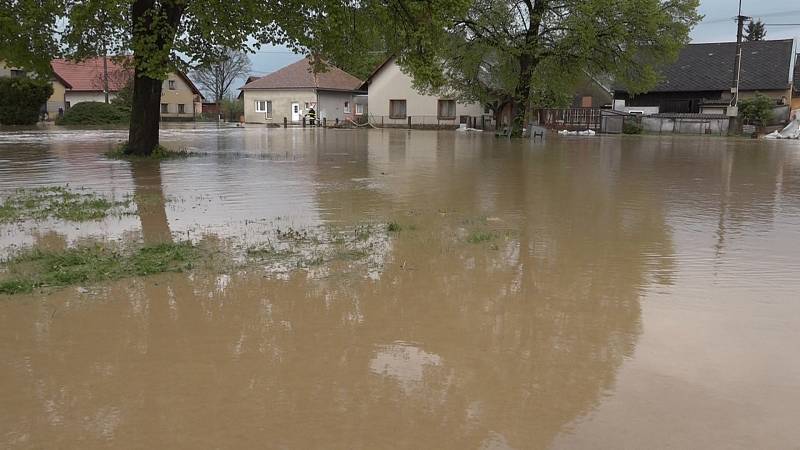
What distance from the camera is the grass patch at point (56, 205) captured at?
8281 mm

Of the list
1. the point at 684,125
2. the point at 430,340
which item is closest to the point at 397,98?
the point at 684,125

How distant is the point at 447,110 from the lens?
5138 cm

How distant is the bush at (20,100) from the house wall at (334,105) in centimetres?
2200

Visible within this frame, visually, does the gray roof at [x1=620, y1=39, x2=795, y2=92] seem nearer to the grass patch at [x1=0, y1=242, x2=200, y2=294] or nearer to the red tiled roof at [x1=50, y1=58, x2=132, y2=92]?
the grass patch at [x1=0, y1=242, x2=200, y2=294]

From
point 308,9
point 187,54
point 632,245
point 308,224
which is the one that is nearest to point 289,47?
point 308,9

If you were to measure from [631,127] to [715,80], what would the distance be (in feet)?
31.7

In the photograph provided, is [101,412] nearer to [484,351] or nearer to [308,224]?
[484,351]

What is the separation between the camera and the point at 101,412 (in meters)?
3.25

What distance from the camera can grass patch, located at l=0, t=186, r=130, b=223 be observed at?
8.28 metres

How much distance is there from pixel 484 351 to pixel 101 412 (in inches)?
90.3

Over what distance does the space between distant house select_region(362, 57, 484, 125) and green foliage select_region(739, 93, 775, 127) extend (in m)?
18.1

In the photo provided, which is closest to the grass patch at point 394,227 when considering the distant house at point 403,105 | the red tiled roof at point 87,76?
the distant house at point 403,105

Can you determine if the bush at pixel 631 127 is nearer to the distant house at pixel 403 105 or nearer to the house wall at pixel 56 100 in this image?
the distant house at pixel 403 105

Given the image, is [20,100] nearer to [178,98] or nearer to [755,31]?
[178,98]
